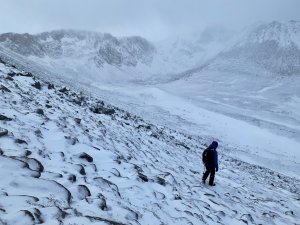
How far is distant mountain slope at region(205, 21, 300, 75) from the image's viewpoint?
467 ft

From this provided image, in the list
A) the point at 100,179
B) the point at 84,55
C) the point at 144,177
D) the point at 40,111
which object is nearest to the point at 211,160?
the point at 144,177

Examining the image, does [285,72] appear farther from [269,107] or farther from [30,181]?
[30,181]

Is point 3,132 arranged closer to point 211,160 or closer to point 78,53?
point 211,160

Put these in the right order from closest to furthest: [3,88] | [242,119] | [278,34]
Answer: [3,88]
[242,119]
[278,34]

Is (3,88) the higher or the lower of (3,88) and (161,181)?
the higher

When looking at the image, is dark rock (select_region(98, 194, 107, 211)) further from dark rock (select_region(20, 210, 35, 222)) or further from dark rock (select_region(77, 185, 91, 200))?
dark rock (select_region(20, 210, 35, 222))

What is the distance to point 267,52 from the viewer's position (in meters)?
166

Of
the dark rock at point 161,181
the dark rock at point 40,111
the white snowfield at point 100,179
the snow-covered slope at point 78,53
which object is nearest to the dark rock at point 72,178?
the white snowfield at point 100,179

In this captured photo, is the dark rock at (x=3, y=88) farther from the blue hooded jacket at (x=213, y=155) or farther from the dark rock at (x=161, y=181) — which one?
the blue hooded jacket at (x=213, y=155)

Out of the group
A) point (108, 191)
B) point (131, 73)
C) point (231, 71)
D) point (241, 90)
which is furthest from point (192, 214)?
point (131, 73)

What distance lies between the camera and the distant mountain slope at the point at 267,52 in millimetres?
142250

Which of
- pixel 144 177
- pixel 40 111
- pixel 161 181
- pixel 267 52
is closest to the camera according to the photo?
pixel 144 177

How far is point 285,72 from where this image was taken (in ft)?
444

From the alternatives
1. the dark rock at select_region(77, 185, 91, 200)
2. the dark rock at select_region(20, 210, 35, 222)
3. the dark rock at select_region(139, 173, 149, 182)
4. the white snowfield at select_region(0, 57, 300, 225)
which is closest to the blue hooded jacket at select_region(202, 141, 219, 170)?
the white snowfield at select_region(0, 57, 300, 225)
